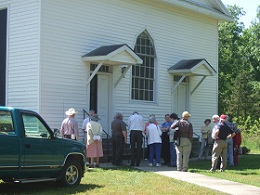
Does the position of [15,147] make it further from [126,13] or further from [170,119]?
[126,13]

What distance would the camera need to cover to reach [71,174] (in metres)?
11.8

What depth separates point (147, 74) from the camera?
2108cm

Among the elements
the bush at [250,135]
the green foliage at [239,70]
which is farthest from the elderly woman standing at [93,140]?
the green foliage at [239,70]

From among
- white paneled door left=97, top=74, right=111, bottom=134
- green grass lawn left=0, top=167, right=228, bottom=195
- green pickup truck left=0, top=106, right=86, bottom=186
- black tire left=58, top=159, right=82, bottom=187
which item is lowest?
green grass lawn left=0, top=167, right=228, bottom=195

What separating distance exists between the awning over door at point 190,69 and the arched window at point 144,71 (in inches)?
40.9

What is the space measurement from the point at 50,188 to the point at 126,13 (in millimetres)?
9902

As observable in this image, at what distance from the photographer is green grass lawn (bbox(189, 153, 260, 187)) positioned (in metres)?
14.0

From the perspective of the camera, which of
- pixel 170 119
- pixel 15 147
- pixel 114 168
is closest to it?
pixel 15 147

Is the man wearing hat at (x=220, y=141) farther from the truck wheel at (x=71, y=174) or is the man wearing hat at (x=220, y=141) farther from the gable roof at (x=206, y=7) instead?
the gable roof at (x=206, y=7)

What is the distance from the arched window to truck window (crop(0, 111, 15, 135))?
10.2 meters

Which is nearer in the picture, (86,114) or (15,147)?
(15,147)

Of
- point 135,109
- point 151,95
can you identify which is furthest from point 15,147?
point 151,95

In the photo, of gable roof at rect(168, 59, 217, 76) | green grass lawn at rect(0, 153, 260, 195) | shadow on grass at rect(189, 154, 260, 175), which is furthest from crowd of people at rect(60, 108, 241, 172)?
gable roof at rect(168, 59, 217, 76)

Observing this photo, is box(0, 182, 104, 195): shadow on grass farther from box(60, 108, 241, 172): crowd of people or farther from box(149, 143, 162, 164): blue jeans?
box(149, 143, 162, 164): blue jeans
